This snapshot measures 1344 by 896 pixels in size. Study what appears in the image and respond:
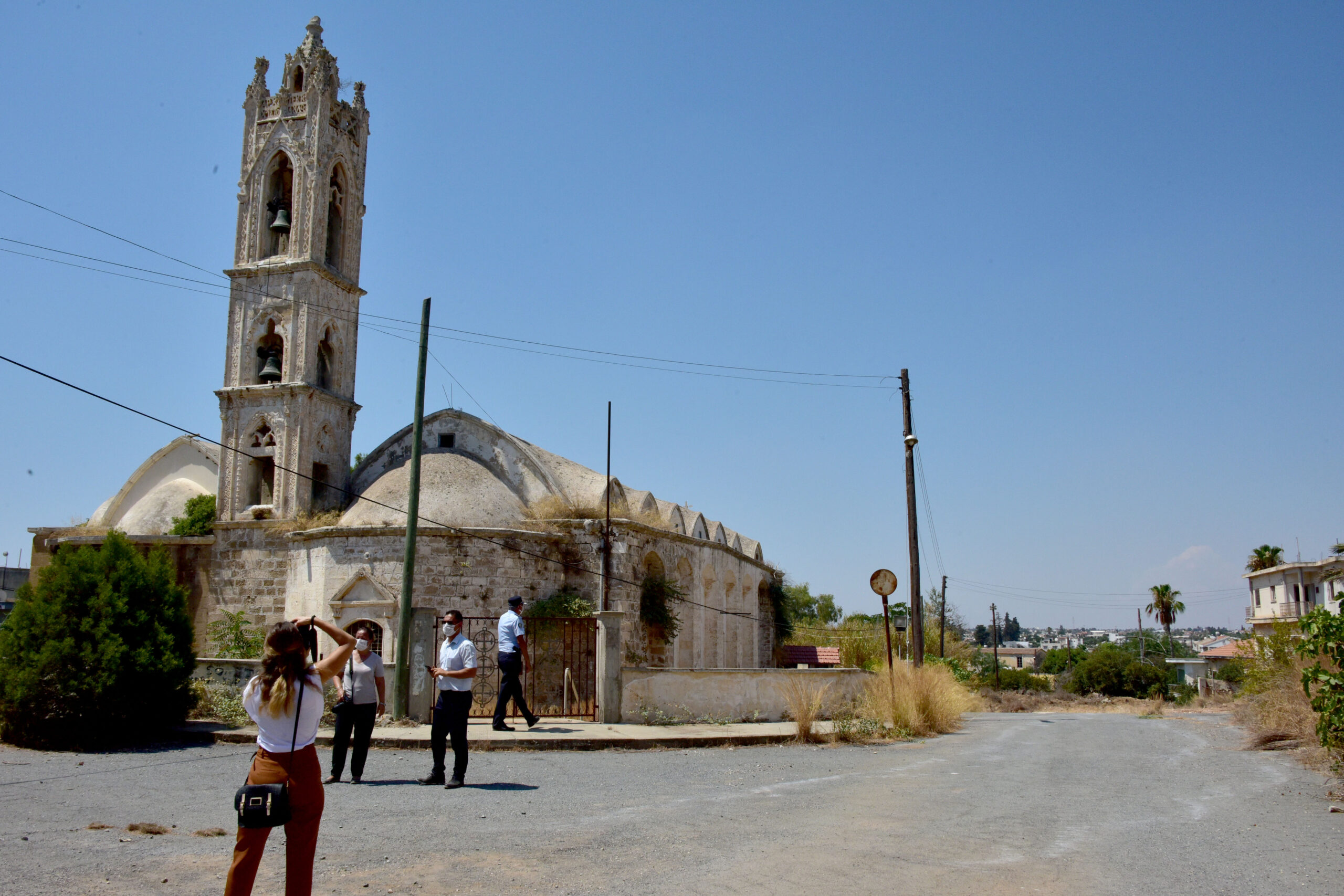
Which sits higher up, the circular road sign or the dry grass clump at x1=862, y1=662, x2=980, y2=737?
the circular road sign

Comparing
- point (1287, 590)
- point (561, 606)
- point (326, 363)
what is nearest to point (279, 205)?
point (326, 363)

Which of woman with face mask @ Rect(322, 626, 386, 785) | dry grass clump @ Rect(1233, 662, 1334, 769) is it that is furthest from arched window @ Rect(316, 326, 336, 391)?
dry grass clump @ Rect(1233, 662, 1334, 769)

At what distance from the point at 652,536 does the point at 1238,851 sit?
15460 millimetres

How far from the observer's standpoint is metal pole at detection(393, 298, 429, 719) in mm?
13711

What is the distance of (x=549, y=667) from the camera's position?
1875 cm

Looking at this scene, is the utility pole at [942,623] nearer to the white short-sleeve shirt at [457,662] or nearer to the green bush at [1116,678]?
the green bush at [1116,678]

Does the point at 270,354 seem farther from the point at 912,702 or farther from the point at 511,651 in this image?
the point at 912,702

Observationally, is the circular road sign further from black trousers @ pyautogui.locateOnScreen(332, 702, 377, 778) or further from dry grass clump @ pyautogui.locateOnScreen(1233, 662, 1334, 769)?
black trousers @ pyautogui.locateOnScreen(332, 702, 377, 778)

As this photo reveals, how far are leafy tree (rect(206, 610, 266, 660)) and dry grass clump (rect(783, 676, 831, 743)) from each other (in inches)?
421

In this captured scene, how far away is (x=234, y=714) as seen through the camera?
1412cm

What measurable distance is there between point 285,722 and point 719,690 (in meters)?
11.3

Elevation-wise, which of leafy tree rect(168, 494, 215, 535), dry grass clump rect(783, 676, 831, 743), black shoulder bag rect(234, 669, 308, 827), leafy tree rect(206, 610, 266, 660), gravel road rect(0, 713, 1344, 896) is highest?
leafy tree rect(168, 494, 215, 535)

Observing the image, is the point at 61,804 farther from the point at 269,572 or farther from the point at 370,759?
the point at 269,572

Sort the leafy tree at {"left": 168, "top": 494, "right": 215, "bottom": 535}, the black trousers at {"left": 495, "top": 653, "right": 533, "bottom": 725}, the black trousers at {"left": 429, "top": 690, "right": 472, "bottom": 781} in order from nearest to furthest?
1. the black trousers at {"left": 429, "top": 690, "right": 472, "bottom": 781}
2. the black trousers at {"left": 495, "top": 653, "right": 533, "bottom": 725}
3. the leafy tree at {"left": 168, "top": 494, "right": 215, "bottom": 535}
